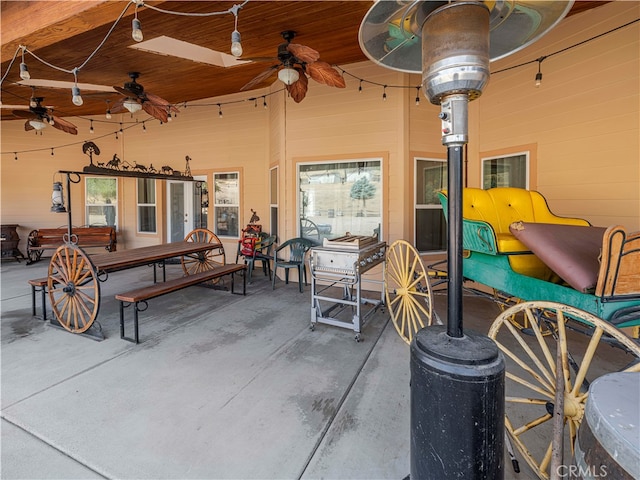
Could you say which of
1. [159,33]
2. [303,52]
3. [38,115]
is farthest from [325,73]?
[38,115]

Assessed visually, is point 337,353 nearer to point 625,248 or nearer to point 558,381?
point 558,381

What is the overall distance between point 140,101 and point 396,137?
4.05 meters

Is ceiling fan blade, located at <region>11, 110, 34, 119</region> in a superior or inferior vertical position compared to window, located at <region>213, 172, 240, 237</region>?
superior

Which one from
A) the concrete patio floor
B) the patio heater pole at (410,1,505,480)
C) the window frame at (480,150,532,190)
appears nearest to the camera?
the patio heater pole at (410,1,505,480)

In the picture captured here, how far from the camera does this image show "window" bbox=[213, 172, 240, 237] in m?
7.32

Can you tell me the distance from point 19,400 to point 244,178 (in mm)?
5506

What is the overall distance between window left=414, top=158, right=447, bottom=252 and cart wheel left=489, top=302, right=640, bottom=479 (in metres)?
Answer: 2.23

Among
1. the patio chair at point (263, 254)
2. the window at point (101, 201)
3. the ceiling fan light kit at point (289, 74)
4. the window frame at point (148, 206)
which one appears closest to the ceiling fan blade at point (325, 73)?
the ceiling fan light kit at point (289, 74)

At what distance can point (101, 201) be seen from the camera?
8.62 meters

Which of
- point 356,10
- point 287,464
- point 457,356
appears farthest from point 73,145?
point 457,356

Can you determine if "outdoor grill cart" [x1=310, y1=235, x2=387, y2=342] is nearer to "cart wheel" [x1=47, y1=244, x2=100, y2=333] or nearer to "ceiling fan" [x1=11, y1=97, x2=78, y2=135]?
"cart wheel" [x1=47, y1=244, x2=100, y2=333]

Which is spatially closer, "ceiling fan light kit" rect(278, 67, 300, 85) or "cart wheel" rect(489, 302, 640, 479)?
"cart wheel" rect(489, 302, 640, 479)

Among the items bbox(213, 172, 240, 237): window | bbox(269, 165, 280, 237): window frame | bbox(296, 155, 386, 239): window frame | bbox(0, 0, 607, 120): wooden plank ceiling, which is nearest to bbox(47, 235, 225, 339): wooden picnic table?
bbox(0, 0, 607, 120): wooden plank ceiling

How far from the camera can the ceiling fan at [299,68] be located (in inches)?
129
